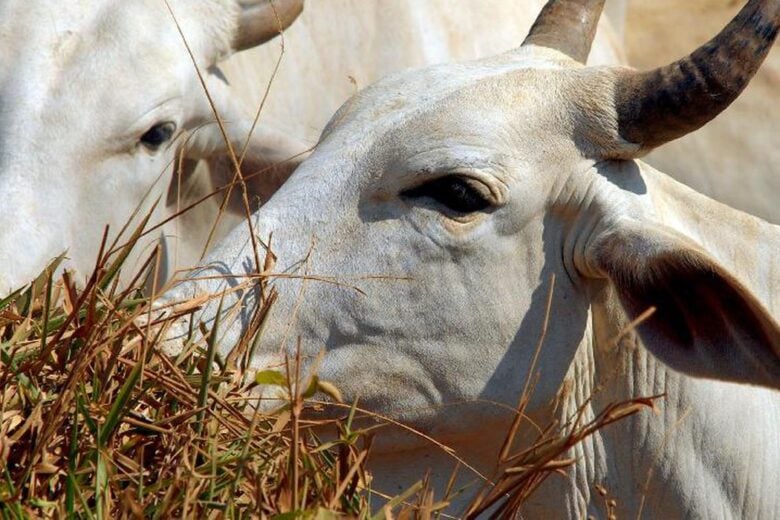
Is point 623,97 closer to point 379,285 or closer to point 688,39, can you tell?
point 379,285

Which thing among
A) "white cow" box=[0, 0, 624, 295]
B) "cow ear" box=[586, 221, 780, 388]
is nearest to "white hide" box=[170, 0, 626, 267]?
"white cow" box=[0, 0, 624, 295]

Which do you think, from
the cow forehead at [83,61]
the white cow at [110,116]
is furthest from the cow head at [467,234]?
the cow forehead at [83,61]

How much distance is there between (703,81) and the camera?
321cm

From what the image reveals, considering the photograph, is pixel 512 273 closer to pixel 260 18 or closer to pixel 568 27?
pixel 568 27

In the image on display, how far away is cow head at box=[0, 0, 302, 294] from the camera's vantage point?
14.9ft

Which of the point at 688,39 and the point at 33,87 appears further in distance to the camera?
the point at 688,39

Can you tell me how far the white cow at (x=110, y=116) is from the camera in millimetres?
4570

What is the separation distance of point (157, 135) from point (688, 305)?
2.34 metres

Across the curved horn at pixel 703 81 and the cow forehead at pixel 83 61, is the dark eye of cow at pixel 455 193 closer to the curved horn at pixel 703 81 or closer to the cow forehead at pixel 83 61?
the curved horn at pixel 703 81

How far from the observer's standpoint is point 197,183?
5.58 meters

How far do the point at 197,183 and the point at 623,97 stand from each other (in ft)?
8.44

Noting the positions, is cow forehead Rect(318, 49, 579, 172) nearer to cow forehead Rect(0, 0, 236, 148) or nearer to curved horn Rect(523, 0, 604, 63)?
curved horn Rect(523, 0, 604, 63)

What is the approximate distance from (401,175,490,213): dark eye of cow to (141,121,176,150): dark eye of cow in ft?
6.00

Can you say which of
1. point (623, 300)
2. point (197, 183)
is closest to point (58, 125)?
point (197, 183)
